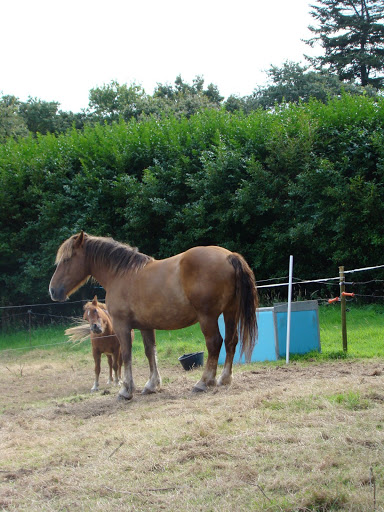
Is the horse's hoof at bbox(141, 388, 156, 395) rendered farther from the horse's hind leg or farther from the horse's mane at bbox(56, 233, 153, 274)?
the horse's hind leg

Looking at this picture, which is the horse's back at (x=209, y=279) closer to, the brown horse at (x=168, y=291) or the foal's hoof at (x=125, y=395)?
the brown horse at (x=168, y=291)

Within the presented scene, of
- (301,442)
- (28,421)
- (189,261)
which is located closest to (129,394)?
(28,421)

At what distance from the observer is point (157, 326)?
7.82 metres

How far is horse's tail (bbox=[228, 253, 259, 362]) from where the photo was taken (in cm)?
728

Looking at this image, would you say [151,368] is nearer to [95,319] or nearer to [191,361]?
[95,319]

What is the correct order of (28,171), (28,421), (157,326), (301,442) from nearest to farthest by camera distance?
1. (301,442)
2. (28,421)
3. (157,326)
4. (28,171)

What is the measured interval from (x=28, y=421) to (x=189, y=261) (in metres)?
2.79

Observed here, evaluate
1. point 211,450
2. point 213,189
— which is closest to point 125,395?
point 211,450

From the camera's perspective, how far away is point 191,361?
10.2 metres

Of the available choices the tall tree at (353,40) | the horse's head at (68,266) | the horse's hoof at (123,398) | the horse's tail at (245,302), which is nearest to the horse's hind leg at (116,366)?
the horse's head at (68,266)

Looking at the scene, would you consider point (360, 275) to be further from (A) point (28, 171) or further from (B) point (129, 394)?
(A) point (28, 171)

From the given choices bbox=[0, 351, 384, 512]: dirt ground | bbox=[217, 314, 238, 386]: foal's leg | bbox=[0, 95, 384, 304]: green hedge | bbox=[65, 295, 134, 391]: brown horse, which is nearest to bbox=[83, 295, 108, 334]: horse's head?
bbox=[65, 295, 134, 391]: brown horse

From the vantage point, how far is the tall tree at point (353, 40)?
31562 mm

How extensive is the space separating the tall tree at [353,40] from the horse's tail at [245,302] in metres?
27.6
